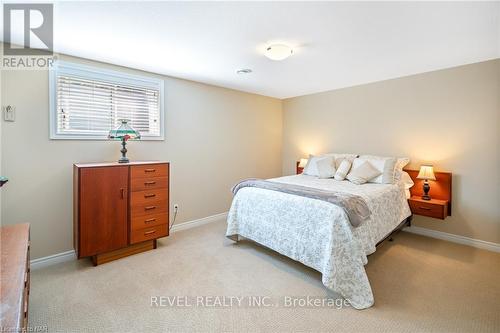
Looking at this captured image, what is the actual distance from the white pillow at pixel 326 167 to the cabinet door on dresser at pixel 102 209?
2.69 metres

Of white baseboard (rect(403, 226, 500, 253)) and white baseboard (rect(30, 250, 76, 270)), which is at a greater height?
white baseboard (rect(403, 226, 500, 253))

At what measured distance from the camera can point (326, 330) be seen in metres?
1.67

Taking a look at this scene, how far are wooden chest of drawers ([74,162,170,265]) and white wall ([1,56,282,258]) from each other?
0.30m

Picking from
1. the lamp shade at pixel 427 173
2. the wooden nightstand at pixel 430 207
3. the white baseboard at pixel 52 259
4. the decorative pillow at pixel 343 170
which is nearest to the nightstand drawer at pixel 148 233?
the white baseboard at pixel 52 259

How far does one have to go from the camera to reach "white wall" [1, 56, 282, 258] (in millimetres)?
2398

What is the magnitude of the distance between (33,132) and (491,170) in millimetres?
5084

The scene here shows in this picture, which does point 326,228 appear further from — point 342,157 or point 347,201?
point 342,157

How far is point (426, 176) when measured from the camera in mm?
3045

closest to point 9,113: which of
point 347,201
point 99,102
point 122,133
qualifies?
point 99,102

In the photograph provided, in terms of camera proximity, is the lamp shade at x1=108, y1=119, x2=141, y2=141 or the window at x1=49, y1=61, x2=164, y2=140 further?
the lamp shade at x1=108, y1=119, x2=141, y2=141

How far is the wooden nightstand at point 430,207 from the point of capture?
291 centimetres

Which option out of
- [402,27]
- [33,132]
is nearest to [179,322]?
[33,132]

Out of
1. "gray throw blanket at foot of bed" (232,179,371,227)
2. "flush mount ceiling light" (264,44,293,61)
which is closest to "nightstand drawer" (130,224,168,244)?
"gray throw blanket at foot of bed" (232,179,371,227)

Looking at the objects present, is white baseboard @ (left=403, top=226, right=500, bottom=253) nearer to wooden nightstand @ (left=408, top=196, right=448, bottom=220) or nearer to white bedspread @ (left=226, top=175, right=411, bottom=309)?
wooden nightstand @ (left=408, top=196, right=448, bottom=220)
